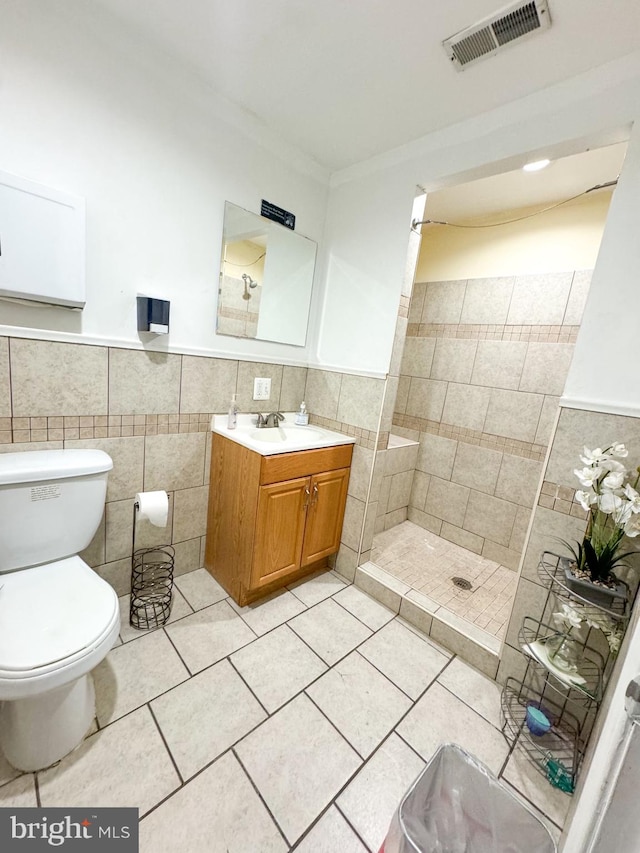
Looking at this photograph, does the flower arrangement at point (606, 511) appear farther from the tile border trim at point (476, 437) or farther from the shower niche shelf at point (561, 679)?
the tile border trim at point (476, 437)

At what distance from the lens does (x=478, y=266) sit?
2576 mm

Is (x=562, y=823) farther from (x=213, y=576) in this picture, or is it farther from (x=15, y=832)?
(x=213, y=576)

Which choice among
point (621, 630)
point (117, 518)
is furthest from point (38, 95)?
point (621, 630)

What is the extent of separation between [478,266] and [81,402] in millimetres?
2705

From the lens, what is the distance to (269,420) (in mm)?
2143

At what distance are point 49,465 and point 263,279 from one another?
56.2 inches

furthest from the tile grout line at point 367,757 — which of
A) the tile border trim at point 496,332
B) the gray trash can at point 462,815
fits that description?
the tile border trim at point 496,332

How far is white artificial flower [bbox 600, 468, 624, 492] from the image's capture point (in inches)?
43.8

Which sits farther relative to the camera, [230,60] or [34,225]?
[230,60]

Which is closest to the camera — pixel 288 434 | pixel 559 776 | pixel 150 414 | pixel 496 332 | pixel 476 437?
pixel 559 776

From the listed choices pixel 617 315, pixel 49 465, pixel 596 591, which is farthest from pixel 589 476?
pixel 49 465

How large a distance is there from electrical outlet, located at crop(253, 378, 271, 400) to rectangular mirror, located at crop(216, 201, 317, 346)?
0.85 ft

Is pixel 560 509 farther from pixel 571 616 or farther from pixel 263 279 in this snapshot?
pixel 263 279

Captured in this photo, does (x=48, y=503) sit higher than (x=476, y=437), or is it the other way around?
(x=476, y=437)
